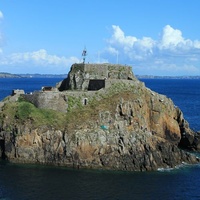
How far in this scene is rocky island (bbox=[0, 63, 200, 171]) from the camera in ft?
204

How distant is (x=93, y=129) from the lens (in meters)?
64.3

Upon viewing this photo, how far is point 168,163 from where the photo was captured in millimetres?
64250

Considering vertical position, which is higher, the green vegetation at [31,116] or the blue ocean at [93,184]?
the green vegetation at [31,116]

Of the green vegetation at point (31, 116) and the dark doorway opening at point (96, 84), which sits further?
the dark doorway opening at point (96, 84)

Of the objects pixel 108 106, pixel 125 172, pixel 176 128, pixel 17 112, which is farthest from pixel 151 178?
pixel 17 112

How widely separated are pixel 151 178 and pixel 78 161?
1162 cm

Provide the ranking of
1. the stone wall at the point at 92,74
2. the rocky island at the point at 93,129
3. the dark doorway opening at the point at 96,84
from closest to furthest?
the rocky island at the point at 93,129, the dark doorway opening at the point at 96,84, the stone wall at the point at 92,74

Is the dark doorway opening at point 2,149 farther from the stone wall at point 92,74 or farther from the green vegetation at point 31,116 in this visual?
the stone wall at point 92,74

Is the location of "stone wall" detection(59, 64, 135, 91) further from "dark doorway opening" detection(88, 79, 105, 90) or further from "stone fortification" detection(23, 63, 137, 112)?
"dark doorway opening" detection(88, 79, 105, 90)

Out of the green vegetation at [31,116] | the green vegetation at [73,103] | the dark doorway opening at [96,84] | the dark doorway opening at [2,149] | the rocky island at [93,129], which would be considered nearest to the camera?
the rocky island at [93,129]

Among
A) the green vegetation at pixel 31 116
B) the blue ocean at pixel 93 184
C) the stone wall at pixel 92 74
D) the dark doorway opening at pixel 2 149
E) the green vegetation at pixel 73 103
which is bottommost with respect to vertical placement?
the blue ocean at pixel 93 184

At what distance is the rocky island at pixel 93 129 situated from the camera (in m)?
62.2

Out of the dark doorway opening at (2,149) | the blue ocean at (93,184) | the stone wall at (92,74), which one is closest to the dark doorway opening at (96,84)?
the stone wall at (92,74)

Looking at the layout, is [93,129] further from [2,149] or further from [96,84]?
[2,149]
